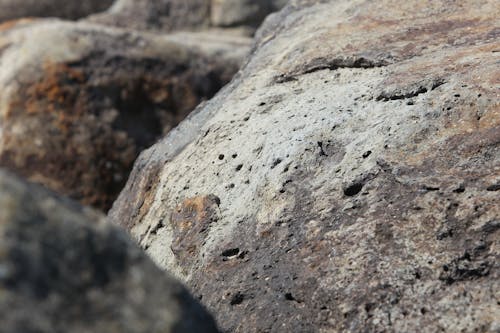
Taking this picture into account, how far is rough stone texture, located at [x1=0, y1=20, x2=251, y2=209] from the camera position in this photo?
5188mm

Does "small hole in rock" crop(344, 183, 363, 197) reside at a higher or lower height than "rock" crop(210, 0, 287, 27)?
higher

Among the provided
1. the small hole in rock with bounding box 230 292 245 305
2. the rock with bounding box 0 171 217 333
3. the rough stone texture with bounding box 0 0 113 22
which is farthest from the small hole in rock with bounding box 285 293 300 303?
the rough stone texture with bounding box 0 0 113 22

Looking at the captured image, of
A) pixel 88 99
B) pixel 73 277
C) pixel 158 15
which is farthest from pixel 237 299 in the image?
pixel 158 15

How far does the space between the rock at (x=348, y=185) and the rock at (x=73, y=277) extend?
78cm

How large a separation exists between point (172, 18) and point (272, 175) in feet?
15.0

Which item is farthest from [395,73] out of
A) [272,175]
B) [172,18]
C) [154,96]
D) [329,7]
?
[172,18]

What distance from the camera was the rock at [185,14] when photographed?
6.99m

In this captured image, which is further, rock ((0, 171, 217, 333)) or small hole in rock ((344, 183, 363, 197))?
small hole in rock ((344, 183, 363, 197))

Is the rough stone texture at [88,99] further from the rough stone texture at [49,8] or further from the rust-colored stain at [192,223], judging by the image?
the rust-colored stain at [192,223]

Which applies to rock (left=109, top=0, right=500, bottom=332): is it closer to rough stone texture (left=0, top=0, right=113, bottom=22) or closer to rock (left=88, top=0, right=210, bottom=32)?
rock (left=88, top=0, right=210, bottom=32)

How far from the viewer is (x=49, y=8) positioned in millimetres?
7367

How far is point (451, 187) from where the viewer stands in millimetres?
2328

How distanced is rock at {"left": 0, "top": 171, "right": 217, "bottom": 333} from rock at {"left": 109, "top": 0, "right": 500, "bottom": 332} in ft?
2.57

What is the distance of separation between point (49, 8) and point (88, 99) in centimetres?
235
